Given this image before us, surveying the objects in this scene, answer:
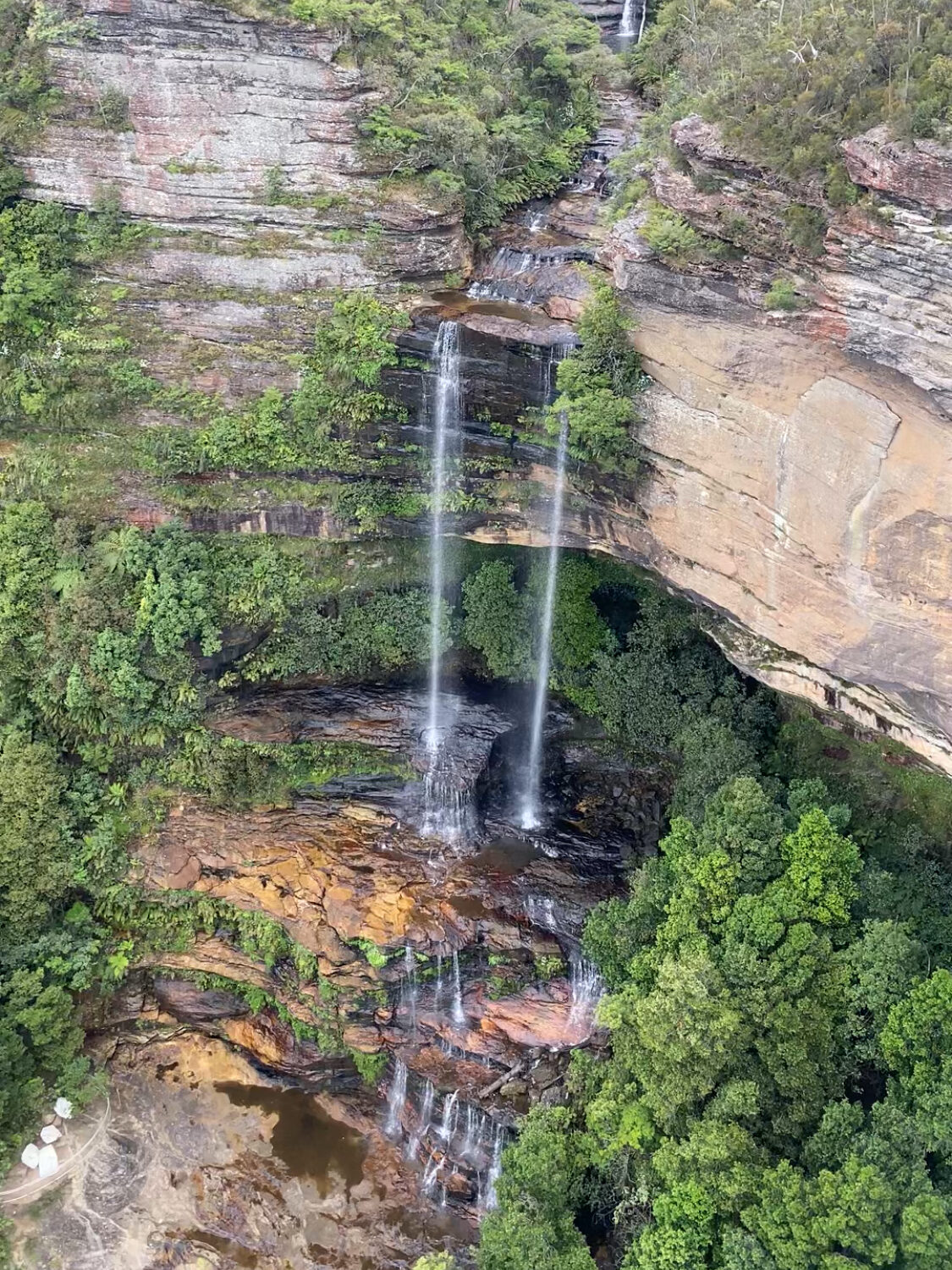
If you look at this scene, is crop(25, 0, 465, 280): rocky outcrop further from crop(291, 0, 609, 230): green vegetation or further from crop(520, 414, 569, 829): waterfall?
crop(520, 414, 569, 829): waterfall

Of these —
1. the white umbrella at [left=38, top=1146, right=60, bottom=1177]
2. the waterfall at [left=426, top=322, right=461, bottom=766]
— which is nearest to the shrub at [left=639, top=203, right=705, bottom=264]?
the waterfall at [left=426, top=322, right=461, bottom=766]

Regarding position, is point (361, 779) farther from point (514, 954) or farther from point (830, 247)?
point (830, 247)

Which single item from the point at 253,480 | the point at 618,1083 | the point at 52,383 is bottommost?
the point at 618,1083

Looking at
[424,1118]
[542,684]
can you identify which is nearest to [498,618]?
[542,684]

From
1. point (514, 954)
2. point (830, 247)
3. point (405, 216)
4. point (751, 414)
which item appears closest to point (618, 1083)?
point (514, 954)

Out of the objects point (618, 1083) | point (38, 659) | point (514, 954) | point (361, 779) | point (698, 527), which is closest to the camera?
point (618, 1083)

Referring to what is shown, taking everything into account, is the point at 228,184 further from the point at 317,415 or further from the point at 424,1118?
the point at 424,1118
